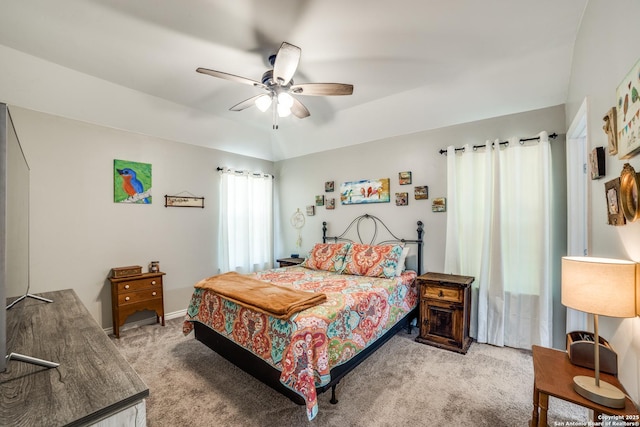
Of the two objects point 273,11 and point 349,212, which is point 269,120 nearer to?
point 349,212

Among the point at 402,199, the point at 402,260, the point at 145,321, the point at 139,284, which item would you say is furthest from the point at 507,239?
the point at 145,321

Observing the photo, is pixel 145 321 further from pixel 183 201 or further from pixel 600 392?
pixel 600 392

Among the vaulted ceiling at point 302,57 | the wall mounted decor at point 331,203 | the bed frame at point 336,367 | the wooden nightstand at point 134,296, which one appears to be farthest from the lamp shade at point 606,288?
the wooden nightstand at point 134,296

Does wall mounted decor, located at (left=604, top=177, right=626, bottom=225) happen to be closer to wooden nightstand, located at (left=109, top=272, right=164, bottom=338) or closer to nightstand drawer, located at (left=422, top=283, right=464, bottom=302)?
nightstand drawer, located at (left=422, top=283, right=464, bottom=302)

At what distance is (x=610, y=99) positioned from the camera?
4.92 feet

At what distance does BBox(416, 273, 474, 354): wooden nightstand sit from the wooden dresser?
9.28 feet

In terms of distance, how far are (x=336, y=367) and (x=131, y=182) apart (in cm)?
333

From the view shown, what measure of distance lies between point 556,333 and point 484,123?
2361mm

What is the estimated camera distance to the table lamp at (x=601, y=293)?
3.74 feet

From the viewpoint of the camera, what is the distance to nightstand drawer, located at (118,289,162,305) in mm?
3236

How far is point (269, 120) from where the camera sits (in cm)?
421

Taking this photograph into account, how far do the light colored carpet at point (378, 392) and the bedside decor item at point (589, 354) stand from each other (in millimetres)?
706

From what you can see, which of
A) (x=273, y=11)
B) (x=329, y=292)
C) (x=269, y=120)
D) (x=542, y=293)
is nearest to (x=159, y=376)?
(x=329, y=292)

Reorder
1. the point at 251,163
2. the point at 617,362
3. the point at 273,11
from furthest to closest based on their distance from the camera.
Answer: the point at 251,163 → the point at 273,11 → the point at 617,362
